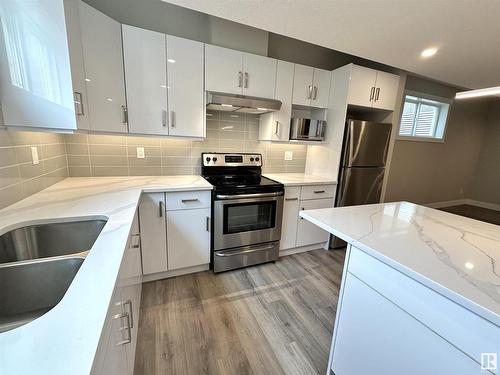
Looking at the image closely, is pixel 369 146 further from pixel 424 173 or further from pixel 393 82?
pixel 424 173

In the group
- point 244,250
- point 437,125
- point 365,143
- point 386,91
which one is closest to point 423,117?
point 437,125

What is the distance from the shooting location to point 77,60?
4.78 feet

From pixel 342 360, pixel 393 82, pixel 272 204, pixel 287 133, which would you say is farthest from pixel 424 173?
pixel 342 360

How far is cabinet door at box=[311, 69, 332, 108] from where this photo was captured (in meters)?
2.62

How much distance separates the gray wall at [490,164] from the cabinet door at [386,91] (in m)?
4.14

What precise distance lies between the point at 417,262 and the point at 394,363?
477mm

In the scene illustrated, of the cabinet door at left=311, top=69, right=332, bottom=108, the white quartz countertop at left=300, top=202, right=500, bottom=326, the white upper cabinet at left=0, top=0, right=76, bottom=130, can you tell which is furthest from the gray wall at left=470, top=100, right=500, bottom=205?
the white upper cabinet at left=0, top=0, right=76, bottom=130

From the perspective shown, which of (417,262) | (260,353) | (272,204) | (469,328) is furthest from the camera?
(272,204)

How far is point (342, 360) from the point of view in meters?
1.19

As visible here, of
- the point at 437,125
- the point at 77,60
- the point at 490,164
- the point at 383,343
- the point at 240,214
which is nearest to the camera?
the point at 383,343

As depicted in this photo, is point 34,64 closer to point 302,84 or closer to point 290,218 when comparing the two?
point 302,84

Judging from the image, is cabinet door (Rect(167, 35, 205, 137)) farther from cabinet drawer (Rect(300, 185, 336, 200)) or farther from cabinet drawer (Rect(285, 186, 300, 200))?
cabinet drawer (Rect(300, 185, 336, 200))

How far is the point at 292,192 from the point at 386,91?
1.77 meters

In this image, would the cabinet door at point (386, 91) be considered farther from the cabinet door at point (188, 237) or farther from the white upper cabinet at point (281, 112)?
the cabinet door at point (188, 237)
